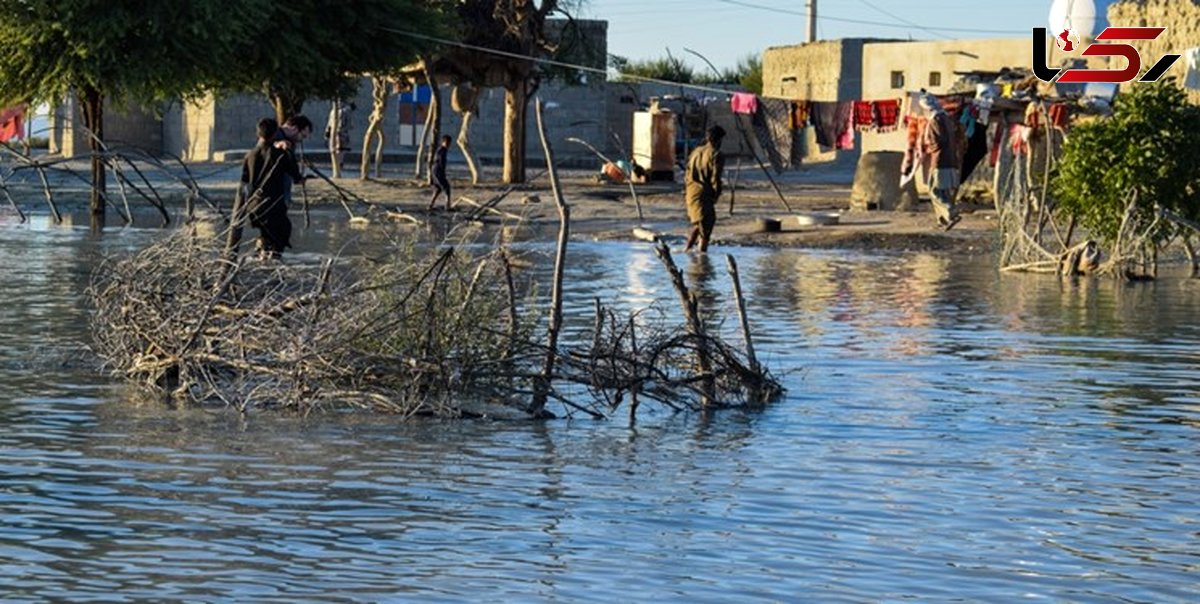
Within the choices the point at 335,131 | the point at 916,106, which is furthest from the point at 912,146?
the point at 335,131

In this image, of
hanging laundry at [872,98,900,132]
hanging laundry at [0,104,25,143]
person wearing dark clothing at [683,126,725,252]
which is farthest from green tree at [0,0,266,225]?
hanging laundry at [872,98,900,132]

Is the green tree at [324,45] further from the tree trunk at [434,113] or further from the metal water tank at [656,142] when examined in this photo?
the metal water tank at [656,142]

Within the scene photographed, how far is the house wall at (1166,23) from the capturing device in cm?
2916

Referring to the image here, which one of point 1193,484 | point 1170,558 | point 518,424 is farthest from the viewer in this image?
point 518,424

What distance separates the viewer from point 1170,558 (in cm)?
856

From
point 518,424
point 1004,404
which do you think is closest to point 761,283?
point 1004,404

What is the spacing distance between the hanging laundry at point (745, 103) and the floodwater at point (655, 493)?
76.0 ft

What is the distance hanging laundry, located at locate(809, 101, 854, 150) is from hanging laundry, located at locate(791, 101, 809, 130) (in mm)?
131

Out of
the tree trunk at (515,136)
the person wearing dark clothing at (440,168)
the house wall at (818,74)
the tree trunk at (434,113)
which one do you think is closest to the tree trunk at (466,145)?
the tree trunk at (434,113)

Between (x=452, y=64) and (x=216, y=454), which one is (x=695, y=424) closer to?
(x=216, y=454)

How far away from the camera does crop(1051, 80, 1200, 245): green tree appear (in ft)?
73.5

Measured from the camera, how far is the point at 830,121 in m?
37.8

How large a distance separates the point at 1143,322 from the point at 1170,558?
9.57 meters

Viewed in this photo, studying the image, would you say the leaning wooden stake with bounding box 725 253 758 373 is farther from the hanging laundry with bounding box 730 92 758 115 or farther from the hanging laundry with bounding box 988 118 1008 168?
the hanging laundry with bounding box 730 92 758 115
